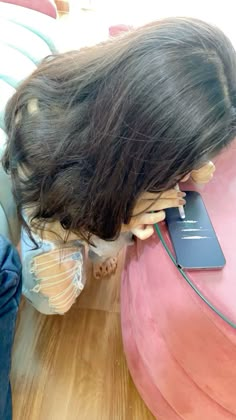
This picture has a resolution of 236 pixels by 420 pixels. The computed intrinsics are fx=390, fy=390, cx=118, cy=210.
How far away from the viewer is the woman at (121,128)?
0.52m

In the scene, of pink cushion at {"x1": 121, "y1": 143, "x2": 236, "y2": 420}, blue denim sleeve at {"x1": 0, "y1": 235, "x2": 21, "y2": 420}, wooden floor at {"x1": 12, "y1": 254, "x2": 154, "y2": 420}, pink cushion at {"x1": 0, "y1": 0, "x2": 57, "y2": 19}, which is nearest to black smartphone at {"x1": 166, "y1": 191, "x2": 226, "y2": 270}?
pink cushion at {"x1": 121, "y1": 143, "x2": 236, "y2": 420}

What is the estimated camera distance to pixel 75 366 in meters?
0.98

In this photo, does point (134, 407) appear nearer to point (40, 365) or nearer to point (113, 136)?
point (40, 365)

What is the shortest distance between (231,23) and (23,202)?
Result: 3.50 ft

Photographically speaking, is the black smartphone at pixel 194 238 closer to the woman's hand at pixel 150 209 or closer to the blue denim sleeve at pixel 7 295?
the woman's hand at pixel 150 209

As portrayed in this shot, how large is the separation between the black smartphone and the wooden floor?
49 centimetres

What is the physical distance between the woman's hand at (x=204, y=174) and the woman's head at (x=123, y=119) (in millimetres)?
86

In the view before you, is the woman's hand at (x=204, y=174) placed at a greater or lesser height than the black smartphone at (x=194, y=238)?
greater

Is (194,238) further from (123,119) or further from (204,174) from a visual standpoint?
(123,119)

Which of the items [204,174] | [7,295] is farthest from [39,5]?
[7,295]

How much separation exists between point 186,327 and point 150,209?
200mm

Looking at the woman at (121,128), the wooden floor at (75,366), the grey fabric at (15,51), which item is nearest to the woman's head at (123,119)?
the woman at (121,128)

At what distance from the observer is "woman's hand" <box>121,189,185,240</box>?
2.11 feet

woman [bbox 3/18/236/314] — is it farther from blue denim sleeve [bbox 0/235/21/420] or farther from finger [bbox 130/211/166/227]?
blue denim sleeve [bbox 0/235/21/420]
